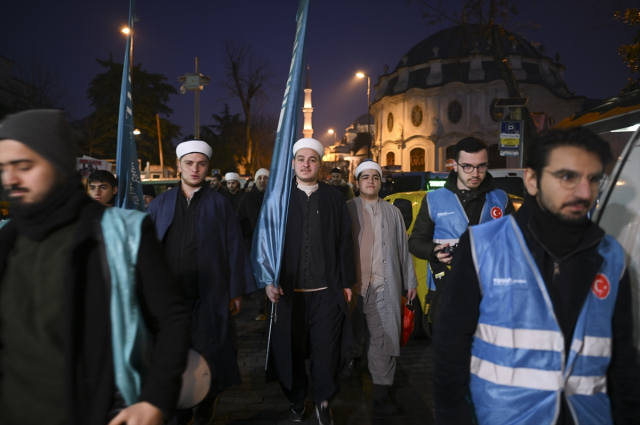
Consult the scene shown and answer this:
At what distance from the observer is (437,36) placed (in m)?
60.2

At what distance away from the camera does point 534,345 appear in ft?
5.66

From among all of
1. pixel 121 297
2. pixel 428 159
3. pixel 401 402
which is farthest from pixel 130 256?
pixel 428 159

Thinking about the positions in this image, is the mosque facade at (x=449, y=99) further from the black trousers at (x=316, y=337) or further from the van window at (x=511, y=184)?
the black trousers at (x=316, y=337)

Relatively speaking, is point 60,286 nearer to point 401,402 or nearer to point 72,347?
point 72,347

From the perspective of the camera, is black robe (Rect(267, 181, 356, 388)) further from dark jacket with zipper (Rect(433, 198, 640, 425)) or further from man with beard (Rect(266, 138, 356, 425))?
Result: dark jacket with zipper (Rect(433, 198, 640, 425))

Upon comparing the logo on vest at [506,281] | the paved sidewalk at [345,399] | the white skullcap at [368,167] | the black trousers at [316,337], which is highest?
the white skullcap at [368,167]

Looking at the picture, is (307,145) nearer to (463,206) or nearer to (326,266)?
(326,266)

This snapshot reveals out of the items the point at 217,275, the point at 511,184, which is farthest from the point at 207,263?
the point at 511,184

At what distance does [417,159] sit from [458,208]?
182 ft

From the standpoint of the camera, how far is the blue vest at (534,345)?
1709 mm

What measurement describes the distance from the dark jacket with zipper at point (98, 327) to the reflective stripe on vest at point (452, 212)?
7.98ft

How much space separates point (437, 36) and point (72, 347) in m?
65.2

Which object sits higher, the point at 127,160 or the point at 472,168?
the point at 127,160

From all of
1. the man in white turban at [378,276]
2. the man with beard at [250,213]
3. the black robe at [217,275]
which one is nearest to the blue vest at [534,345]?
the black robe at [217,275]
